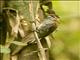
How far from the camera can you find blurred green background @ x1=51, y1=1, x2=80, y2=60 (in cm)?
201

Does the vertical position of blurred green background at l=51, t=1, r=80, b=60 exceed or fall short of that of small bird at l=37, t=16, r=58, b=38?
it falls short

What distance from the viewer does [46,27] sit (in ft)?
4.16

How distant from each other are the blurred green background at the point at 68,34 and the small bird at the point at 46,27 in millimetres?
655

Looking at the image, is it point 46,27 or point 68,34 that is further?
point 68,34

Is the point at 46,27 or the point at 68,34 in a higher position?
the point at 46,27

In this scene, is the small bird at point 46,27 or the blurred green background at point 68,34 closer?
the small bird at point 46,27

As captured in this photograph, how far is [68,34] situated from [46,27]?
853 millimetres

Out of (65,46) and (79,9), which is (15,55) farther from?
(79,9)

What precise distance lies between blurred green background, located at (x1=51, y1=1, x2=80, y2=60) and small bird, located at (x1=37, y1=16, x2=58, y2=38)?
655 mm

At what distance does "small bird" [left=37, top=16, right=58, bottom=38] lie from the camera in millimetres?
1264

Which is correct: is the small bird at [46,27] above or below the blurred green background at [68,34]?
above

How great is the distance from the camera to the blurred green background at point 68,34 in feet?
6.61

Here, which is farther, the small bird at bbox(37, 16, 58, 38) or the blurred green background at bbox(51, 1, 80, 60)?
the blurred green background at bbox(51, 1, 80, 60)

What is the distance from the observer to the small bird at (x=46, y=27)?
4.15 ft
